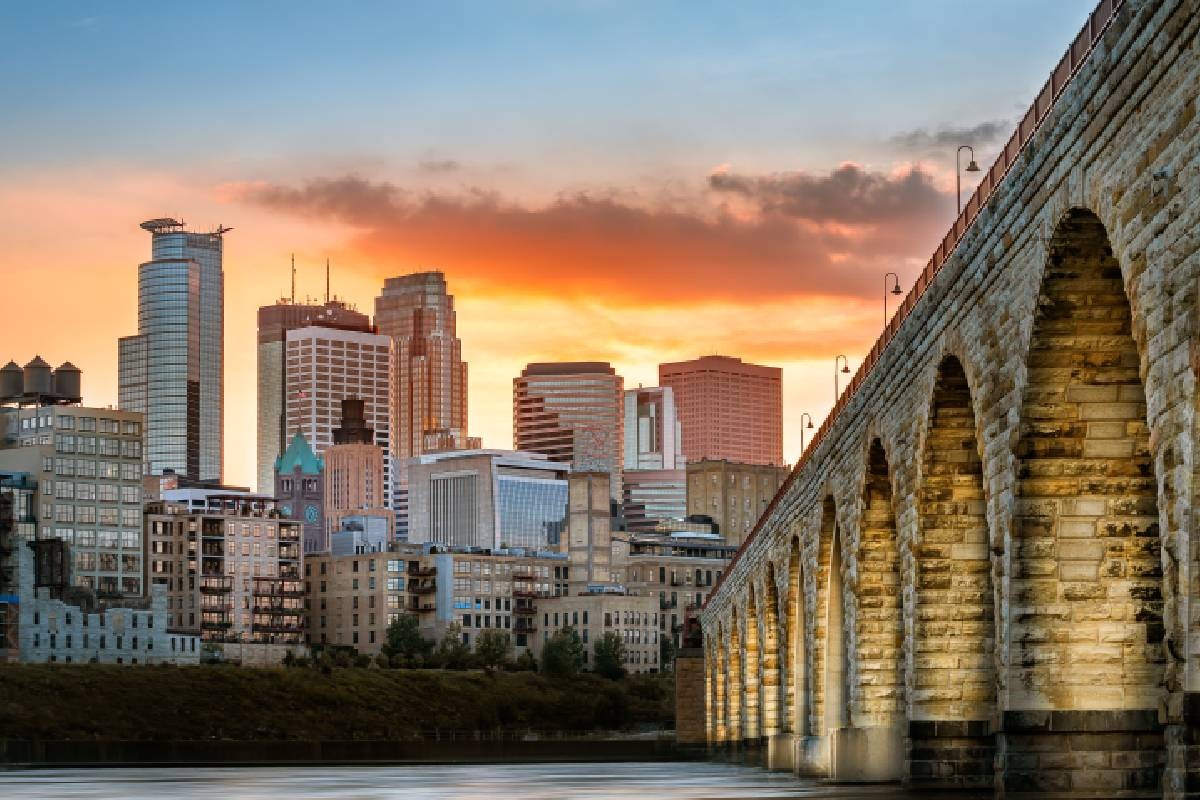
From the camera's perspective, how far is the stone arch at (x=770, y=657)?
287 feet

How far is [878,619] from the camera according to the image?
190ft

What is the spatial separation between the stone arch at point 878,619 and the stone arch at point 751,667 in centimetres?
3686

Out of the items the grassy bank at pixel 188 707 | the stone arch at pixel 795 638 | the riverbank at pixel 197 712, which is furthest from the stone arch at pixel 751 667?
the grassy bank at pixel 188 707

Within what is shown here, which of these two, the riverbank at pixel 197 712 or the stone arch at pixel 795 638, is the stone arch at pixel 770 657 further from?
the riverbank at pixel 197 712

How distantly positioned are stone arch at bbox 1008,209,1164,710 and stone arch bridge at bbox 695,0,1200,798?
0.13 ft

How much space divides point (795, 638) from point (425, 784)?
1921 centimetres

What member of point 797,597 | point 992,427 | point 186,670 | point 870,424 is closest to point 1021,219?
point 992,427

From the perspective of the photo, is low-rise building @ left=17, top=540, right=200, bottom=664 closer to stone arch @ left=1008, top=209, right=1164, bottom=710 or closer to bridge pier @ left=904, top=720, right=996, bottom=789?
bridge pier @ left=904, top=720, right=996, bottom=789

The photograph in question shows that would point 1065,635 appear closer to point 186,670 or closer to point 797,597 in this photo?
point 797,597

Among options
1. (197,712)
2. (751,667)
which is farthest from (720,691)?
(197,712)

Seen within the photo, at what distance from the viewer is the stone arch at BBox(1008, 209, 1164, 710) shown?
36906 mm

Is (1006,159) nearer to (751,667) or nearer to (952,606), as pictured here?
(952,606)

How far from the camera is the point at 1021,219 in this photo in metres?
36.9

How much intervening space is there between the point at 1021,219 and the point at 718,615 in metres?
85.4
